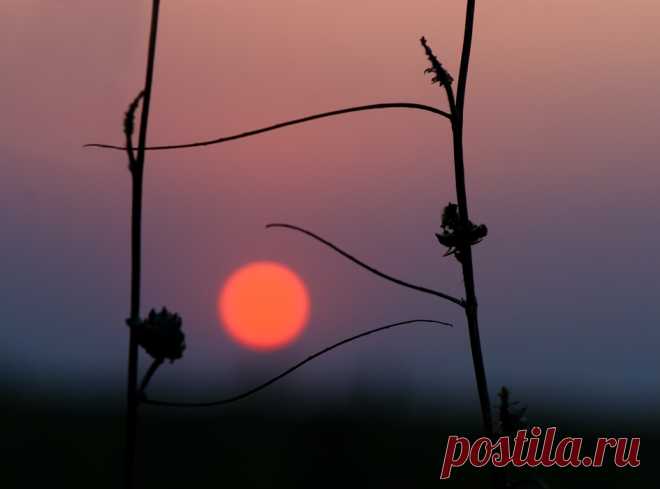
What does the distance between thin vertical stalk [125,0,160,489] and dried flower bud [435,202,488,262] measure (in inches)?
20.9

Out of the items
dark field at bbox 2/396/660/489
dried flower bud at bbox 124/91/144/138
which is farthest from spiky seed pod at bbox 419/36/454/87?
dark field at bbox 2/396/660/489

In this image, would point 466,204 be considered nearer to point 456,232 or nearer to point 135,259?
point 456,232

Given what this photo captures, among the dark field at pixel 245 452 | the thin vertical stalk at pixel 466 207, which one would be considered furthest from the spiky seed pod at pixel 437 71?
the dark field at pixel 245 452

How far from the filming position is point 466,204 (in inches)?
52.0

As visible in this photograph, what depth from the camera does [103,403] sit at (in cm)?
3309

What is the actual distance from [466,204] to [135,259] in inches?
20.2

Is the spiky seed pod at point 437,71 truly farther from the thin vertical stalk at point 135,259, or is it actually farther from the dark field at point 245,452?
the dark field at point 245,452

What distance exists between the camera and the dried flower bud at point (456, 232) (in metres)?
1.42

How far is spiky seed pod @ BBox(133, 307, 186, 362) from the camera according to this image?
1247 millimetres

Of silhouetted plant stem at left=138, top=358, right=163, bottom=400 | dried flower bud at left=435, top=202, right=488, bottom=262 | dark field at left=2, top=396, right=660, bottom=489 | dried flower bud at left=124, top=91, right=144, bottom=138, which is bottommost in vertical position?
dark field at left=2, top=396, right=660, bottom=489

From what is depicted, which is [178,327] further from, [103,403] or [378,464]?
[103,403]

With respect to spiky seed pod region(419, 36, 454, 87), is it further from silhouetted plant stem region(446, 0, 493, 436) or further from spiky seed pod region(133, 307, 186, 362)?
spiky seed pod region(133, 307, 186, 362)

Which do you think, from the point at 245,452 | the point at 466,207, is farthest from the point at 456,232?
the point at 245,452

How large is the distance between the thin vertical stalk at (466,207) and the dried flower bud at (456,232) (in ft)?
0.27
